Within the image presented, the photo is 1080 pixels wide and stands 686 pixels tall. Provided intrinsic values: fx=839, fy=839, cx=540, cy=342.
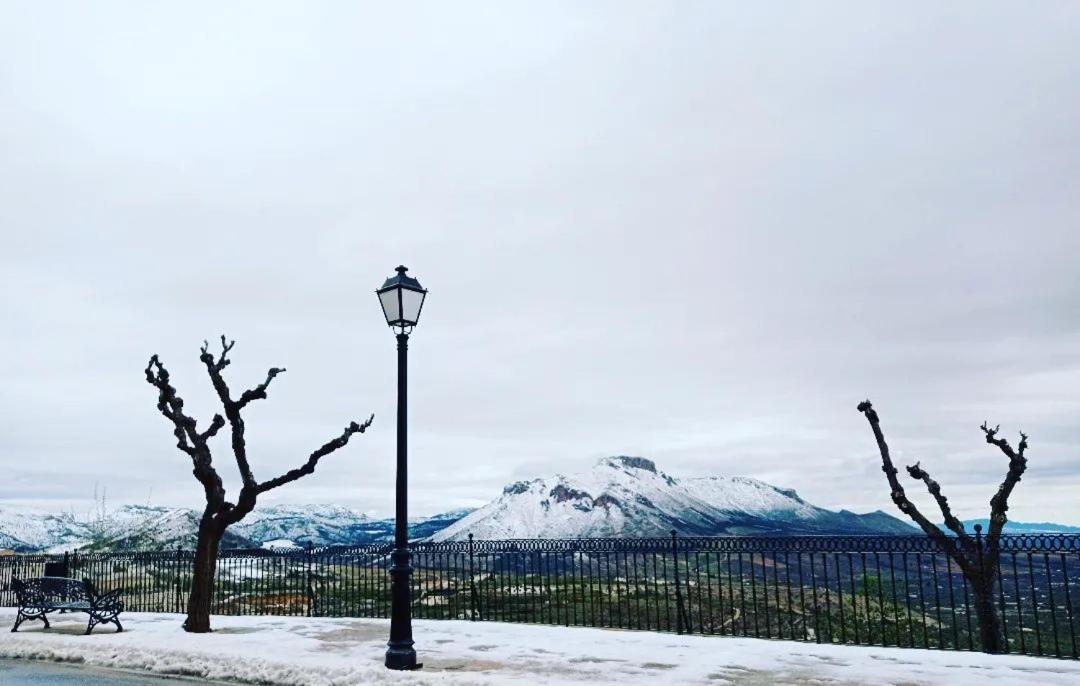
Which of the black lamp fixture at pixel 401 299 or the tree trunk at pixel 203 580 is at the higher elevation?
the black lamp fixture at pixel 401 299

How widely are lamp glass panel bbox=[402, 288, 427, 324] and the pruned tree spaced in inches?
384

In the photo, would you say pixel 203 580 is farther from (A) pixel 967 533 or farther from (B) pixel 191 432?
(A) pixel 967 533

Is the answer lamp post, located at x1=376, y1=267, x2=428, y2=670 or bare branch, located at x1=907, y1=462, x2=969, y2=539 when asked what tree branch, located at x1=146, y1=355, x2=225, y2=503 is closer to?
lamp post, located at x1=376, y1=267, x2=428, y2=670

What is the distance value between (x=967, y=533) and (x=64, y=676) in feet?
51.0

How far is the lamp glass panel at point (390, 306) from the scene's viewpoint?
41.6 feet

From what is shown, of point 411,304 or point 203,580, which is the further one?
point 203,580

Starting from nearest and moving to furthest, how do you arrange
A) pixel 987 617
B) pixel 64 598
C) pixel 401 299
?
pixel 401 299
pixel 987 617
pixel 64 598

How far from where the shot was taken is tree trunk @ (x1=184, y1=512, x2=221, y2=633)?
16.1 meters

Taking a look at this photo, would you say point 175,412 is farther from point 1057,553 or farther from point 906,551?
point 1057,553

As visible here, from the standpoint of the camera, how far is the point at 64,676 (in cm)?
1191

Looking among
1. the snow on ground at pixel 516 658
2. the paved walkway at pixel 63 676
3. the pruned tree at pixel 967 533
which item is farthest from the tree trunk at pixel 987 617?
the paved walkway at pixel 63 676

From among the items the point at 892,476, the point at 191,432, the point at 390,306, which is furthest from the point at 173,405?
the point at 892,476

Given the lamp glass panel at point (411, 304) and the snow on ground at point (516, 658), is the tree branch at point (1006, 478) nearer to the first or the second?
the snow on ground at point (516, 658)

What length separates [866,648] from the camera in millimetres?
12484
